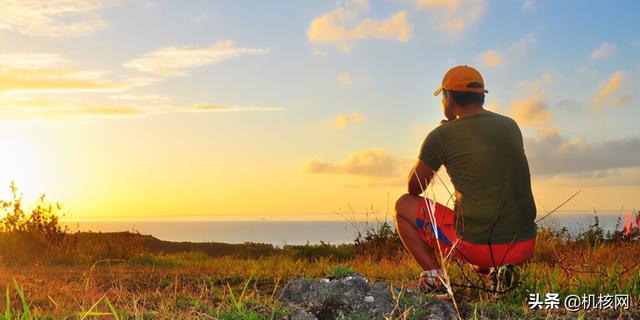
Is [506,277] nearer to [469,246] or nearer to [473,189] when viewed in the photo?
[469,246]

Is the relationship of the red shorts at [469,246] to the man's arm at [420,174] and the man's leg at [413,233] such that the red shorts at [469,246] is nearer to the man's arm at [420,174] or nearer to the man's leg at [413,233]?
the man's leg at [413,233]

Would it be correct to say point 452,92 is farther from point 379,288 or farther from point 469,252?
point 379,288

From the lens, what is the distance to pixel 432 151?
242 inches

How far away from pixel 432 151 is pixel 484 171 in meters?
0.47

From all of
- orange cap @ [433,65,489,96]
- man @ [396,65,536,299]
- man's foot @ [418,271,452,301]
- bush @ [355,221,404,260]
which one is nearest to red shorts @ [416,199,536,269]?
man @ [396,65,536,299]

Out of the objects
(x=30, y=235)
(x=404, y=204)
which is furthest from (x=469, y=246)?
(x=30, y=235)

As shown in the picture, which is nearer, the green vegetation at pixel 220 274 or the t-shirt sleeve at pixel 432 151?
the green vegetation at pixel 220 274

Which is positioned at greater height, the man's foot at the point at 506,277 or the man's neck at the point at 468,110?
the man's neck at the point at 468,110

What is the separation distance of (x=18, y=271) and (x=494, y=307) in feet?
23.6

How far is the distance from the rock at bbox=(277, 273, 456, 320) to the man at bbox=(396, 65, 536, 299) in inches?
10.8

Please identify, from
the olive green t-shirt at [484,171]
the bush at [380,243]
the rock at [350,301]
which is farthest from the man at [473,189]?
the bush at [380,243]

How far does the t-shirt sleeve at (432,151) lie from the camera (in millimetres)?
6141

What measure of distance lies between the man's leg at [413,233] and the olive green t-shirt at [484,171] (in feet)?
1.18

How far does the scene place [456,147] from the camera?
6094mm
